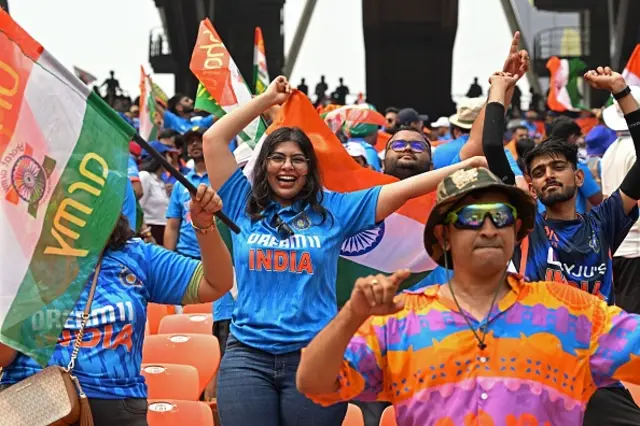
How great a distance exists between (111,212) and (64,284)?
31 centimetres

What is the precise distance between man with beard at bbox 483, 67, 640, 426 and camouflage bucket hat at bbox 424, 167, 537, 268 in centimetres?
145

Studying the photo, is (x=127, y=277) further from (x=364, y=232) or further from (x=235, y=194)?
(x=364, y=232)

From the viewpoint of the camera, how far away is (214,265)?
4.60m

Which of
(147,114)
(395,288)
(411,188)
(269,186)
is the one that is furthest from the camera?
(147,114)

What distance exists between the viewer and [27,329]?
13.1ft

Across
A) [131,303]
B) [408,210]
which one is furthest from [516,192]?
[408,210]

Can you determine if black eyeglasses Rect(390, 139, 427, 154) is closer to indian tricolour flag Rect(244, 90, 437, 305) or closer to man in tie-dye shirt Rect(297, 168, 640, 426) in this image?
indian tricolour flag Rect(244, 90, 437, 305)

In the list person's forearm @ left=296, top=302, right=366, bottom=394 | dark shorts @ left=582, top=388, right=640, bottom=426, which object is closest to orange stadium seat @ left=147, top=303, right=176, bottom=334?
dark shorts @ left=582, top=388, right=640, bottom=426

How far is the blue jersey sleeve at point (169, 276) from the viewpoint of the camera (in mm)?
4746

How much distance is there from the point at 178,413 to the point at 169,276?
1317mm

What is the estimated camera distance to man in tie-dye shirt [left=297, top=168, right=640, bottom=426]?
346cm

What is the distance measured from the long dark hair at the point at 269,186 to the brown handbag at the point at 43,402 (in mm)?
1177

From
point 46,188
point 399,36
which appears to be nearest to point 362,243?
point 46,188

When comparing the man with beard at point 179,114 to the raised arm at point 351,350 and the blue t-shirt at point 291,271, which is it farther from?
the raised arm at point 351,350
